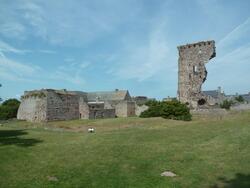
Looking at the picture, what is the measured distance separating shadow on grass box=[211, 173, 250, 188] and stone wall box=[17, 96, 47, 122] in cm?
4260

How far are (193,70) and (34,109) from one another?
25559 millimetres

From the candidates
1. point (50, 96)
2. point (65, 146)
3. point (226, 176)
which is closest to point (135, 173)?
point (226, 176)

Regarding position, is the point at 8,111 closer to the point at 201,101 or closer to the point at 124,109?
the point at 124,109

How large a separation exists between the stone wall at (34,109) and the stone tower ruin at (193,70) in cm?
2120

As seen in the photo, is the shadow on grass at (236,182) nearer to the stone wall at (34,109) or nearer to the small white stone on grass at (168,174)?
the small white stone on grass at (168,174)

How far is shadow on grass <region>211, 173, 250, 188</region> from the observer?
460 inches

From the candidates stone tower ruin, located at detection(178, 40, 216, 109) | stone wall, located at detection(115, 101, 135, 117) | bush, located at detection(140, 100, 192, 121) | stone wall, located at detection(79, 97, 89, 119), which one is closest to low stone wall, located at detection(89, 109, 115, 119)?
stone wall, located at detection(79, 97, 89, 119)

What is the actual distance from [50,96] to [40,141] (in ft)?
106

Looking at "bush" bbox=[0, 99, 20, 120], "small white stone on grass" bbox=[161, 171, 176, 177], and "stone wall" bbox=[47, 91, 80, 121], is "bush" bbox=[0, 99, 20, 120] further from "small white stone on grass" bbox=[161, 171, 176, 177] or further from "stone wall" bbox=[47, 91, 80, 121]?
"small white stone on grass" bbox=[161, 171, 176, 177]

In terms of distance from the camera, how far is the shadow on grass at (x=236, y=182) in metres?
11.7

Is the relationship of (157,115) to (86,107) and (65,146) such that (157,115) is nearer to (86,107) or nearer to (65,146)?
(86,107)

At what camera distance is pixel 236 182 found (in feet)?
39.4

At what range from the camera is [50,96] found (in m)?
52.9

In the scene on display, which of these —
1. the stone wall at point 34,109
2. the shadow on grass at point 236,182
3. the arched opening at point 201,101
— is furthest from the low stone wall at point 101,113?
the shadow on grass at point 236,182
